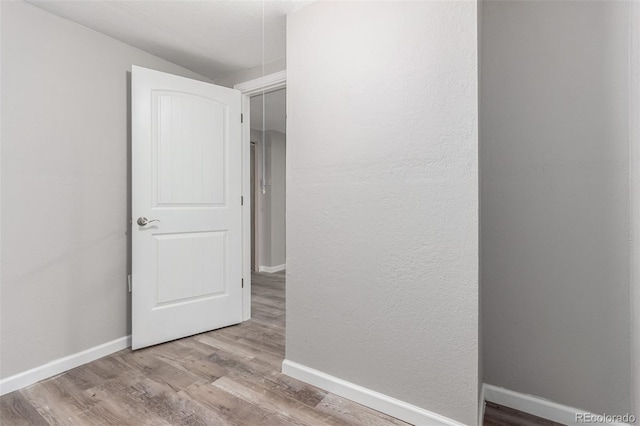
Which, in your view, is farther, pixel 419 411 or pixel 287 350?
pixel 287 350

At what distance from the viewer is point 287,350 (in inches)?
77.5

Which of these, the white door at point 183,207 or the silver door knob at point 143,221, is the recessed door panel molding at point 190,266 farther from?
the silver door knob at point 143,221

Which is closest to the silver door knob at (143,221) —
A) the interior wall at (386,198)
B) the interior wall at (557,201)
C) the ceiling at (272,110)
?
the interior wall at (386,198)

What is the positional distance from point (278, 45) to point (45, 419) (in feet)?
8.62

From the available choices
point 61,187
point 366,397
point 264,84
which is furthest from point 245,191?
point 366,397

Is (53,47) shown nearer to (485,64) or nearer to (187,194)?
(187,194)

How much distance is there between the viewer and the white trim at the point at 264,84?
2.54 m

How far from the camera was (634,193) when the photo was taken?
1349 mm

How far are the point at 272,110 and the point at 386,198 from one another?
3.00 m

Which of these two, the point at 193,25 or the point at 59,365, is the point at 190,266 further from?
the point at 193,25

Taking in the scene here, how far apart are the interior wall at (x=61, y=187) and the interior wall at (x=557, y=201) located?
8.02 ft

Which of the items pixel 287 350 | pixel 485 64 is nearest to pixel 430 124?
pixel 485 64

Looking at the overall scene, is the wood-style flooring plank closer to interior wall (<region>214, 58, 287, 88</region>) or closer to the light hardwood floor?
the light hardwood floor

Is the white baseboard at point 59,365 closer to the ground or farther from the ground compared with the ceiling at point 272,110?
closer to the ground
